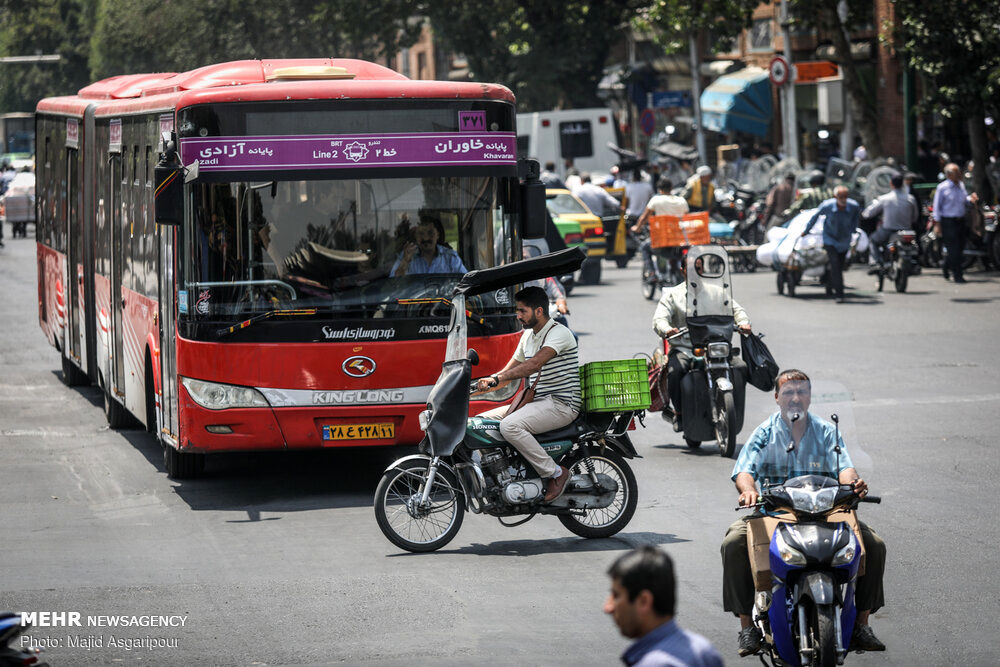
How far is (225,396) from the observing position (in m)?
10.9

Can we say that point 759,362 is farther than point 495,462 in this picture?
Yes

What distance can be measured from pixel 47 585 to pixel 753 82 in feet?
133

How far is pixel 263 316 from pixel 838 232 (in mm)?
14709

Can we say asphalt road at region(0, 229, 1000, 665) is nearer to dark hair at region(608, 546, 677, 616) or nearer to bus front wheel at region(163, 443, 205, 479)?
bus front wheel at region(163, 443, 205, 479)

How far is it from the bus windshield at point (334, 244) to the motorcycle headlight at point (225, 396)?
Result: 47cm

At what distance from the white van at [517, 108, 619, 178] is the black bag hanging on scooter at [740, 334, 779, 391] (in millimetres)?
28602

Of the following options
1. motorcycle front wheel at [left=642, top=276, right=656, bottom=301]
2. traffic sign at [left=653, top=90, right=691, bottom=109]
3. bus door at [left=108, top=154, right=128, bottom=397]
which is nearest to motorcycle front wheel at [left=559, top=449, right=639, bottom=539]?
bus door at [left=108, top=154, right=128, bottom=397]

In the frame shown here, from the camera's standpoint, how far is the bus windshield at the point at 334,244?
10727 mm

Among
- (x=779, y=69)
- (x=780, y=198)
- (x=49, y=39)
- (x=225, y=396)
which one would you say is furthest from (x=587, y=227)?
(x=49, y=39)

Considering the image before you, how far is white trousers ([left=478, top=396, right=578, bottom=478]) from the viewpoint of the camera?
370 inches

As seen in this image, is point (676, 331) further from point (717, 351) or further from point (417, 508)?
point (417, 508)

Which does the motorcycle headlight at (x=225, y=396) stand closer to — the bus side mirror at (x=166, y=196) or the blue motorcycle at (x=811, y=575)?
the bus side mirror at (x=166, y=196)

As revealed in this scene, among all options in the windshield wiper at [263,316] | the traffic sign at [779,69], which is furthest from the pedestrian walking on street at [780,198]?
the windshield wiper at [263,316]

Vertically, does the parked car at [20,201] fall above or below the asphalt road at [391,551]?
above
